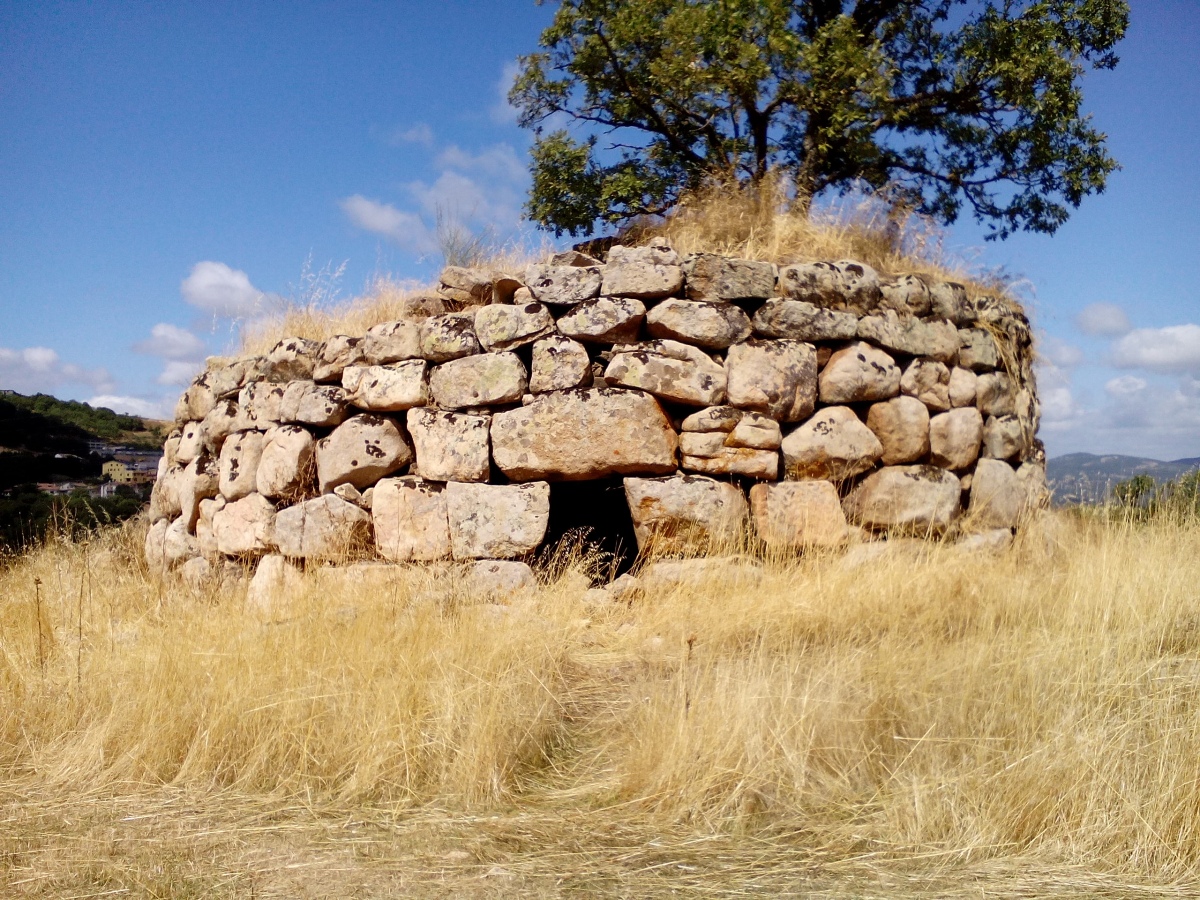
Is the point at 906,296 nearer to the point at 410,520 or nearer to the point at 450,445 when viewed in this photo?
the point at 450,445

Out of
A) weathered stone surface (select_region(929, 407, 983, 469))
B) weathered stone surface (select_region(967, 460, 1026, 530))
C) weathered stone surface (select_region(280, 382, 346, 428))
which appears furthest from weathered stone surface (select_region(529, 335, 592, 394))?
weathered stone surface (select_region(967, 460, 1026, 530))

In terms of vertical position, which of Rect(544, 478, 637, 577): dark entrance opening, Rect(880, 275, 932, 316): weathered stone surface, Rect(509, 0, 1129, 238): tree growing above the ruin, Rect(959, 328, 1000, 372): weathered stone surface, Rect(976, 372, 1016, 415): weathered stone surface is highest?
Rect(509, 0, 1129, 238): tree growing above the ruin

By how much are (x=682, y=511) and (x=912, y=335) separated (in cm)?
235

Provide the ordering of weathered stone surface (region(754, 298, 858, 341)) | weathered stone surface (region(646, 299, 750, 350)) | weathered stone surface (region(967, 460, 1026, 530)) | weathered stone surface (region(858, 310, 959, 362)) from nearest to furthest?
weathered stone surface (region(646, 299, 750, 350)) < weathered stone surface (region(754, 298, 858, 341)) < weathered stone surface (region(858, 310, 959, 362)) < weathered stone surface (region(967, 460, 1026, 530))

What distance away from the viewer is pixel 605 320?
6.14 metres

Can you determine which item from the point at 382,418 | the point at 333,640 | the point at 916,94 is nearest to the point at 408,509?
the point at 382,418

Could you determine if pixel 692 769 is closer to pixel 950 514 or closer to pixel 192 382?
pixel 950 514

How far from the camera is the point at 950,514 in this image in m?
6.66

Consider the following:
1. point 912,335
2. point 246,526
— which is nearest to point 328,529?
point 246,526

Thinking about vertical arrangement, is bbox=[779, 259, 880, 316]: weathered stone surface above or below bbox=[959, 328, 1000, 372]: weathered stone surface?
above

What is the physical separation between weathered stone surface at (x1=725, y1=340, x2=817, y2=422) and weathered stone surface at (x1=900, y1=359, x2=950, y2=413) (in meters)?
0.90

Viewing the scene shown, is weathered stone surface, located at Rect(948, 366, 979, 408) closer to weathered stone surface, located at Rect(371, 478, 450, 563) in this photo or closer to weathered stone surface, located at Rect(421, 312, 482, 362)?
weathered stone surface, located at Rect(421, 312, 482, 362)

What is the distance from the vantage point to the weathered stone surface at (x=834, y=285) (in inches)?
258

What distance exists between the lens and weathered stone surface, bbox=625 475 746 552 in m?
5.95
